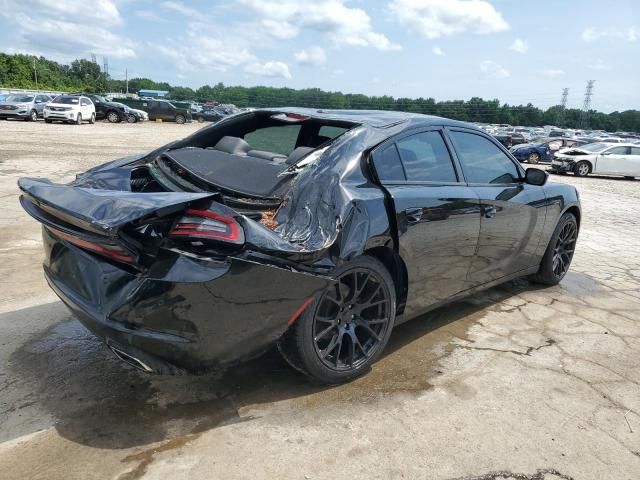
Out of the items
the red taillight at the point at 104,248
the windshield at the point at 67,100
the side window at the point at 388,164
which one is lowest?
the red taillight at the point at 104,248

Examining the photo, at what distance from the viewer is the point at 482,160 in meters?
4.06

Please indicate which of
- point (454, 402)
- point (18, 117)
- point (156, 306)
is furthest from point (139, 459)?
point (18, 117)

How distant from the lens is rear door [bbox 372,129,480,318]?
123 inches

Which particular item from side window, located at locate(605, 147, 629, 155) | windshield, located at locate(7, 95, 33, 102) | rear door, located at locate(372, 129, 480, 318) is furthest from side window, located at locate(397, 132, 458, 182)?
windshield, located at locate(7, 95, 33, 102)

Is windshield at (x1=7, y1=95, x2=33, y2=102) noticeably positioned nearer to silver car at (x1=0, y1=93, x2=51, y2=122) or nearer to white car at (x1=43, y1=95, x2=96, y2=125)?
silver car at (x1=0, y1=93, x2=51, y2=122)

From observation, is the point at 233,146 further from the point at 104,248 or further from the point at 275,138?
the point at 104,248

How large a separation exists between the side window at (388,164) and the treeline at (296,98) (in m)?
60.2

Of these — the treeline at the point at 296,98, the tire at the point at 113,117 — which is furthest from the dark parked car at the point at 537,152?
the treeline at the point at 296,98

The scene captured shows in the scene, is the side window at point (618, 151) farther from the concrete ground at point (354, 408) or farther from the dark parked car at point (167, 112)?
the dark parked car at point (167, 112)

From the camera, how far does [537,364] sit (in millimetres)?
3459

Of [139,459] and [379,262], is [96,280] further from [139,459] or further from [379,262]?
[379,262]

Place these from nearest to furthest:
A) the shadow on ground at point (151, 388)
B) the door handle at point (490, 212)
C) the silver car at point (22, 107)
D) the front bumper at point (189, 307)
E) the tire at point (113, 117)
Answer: the front bumper at point (189, 307) → the shadow on ground at point (151, 388) → the door handle at point (490, 212) → the silver car at point (22, 107) → the tire at point (113, 117)

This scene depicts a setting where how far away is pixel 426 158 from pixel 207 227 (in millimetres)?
1748

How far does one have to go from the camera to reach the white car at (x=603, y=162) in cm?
1956
